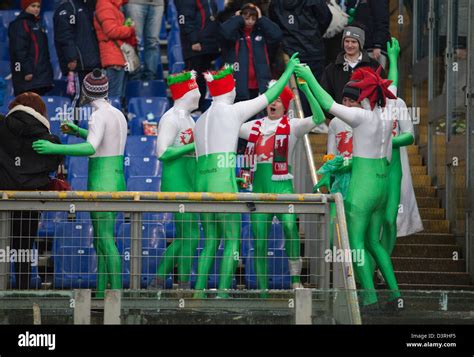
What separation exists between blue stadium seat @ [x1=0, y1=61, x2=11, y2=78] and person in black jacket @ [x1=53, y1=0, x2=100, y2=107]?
1.53m

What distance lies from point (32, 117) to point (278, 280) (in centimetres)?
284

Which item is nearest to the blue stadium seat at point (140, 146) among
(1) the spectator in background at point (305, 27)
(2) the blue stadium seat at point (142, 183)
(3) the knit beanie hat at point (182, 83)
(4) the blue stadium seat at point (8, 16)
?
(2) the blue stadium seat at point (142, 183)

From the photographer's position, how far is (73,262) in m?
13.8

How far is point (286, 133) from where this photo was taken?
50.1 feet

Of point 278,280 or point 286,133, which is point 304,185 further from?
point 278,280

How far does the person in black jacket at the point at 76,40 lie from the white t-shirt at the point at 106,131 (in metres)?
3.96

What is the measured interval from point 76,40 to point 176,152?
4.69 meters

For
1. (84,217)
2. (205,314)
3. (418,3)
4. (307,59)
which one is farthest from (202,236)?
(418,3)

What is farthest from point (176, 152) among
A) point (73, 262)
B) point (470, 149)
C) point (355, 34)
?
point (470, 149)

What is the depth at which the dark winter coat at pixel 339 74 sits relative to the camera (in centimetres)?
1672

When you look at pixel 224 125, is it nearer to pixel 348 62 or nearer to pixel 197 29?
pixel 348 62

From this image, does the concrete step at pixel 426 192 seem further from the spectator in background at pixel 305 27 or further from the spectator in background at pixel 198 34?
the spectator in background at pixel 198 34

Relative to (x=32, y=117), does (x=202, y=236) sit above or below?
below
